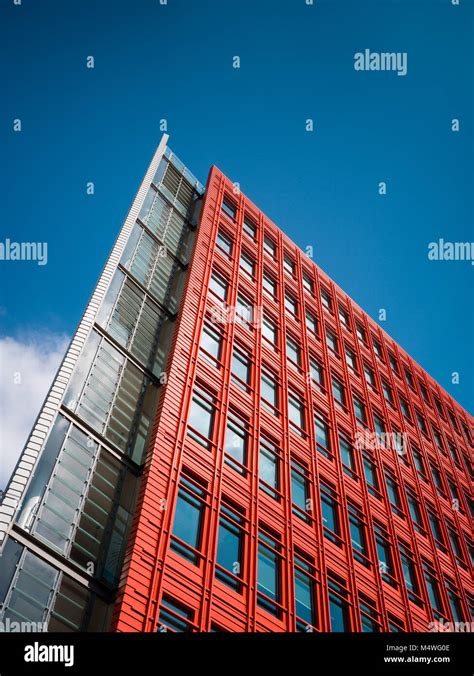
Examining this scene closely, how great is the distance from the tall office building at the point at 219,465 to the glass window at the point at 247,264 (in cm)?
14

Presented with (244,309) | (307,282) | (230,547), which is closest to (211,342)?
(244,309)

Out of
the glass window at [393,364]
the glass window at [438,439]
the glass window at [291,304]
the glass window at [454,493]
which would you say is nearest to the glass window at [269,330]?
the glass window at [291,304]

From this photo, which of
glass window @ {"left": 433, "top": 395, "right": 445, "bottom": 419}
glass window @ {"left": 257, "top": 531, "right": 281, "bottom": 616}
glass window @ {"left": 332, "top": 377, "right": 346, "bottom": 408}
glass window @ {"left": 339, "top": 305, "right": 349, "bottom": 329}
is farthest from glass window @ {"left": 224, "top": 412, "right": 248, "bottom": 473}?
glass window @ {"left": 433, "top": 395, "right": 445, "bottom": 419}

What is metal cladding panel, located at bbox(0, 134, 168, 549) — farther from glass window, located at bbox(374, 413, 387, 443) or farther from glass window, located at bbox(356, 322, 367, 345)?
glass window, located at bbox(356, 322, 367, 345)

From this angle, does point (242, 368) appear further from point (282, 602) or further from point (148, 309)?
point (282, 602)

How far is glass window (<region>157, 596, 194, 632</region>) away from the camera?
49.3ft

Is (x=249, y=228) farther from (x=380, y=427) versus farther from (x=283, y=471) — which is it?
(x=283, y=471)

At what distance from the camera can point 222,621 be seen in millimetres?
16344

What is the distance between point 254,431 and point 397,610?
8.71m

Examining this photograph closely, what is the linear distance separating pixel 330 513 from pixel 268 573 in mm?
5570

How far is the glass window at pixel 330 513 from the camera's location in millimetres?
23247

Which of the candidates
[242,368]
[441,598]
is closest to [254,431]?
[242,368]

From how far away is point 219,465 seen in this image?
2028 centimetres

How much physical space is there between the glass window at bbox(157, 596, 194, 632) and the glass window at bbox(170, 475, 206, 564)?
1.52 m
